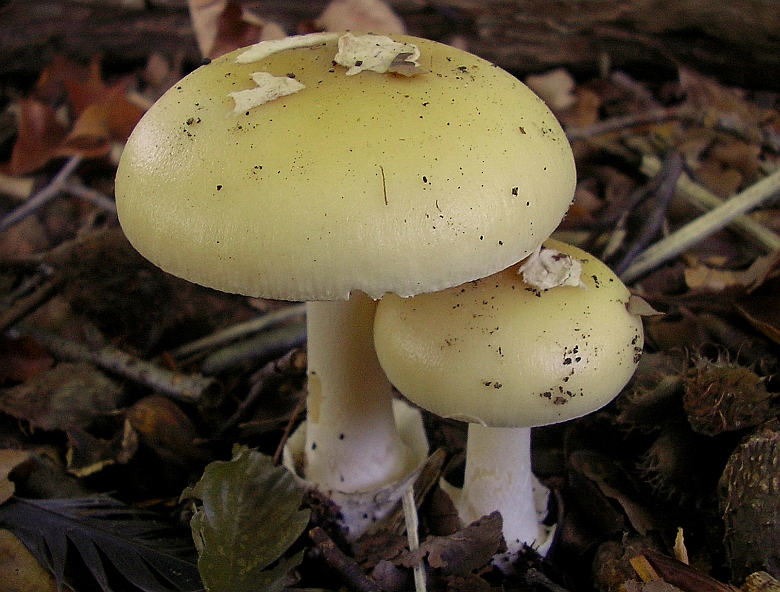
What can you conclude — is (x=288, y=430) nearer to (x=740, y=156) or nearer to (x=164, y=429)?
(x=164, y=429)

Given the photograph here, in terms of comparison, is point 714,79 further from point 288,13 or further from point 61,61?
point 61,61

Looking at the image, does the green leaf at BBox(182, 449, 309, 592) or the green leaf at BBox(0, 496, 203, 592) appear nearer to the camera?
the green leaf at BBox(182, 449, 309, 592)

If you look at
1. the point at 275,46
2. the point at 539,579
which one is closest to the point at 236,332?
the point at 275,46

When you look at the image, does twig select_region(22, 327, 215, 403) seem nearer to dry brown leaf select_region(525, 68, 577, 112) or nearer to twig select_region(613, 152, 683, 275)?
twig select_region(613, 152, 683, 275)

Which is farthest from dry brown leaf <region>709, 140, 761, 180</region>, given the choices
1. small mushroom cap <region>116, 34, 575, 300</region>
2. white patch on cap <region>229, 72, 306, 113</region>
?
white patch on cap <region>229, 72, 306, 113</region>

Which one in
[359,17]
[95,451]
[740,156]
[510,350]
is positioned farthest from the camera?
[359,17]

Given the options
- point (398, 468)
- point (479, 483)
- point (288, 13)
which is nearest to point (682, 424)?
point (479, 483)
